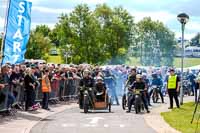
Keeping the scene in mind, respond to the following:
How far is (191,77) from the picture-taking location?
4438cm

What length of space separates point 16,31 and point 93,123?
13.5ft

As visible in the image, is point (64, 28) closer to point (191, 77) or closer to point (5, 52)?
point (191, 77)

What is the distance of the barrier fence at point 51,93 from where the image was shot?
20827 mm

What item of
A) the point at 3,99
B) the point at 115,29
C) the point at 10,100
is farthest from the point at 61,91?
the point at 115,29

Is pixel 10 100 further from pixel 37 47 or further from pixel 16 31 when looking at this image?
pixel 37 47

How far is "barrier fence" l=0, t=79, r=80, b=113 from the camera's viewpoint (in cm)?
2083

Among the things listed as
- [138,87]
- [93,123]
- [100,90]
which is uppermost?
[138,87]

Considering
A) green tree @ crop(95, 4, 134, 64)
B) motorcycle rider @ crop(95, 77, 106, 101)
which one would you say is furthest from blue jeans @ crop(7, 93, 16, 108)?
green tree @ crop(95, 4, 134, 64)

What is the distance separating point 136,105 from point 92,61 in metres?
46.5

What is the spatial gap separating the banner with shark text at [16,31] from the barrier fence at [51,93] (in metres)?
2.17

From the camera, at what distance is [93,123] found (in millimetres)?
19812

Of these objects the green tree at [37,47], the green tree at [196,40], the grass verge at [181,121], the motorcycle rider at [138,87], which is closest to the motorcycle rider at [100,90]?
the motorcycle rider at [138,87]

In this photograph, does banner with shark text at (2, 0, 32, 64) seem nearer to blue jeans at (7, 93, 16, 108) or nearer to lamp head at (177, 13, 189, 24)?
blue jeans at (7, 93, 16, 108)

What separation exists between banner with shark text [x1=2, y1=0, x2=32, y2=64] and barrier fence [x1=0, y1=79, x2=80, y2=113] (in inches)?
85.6
